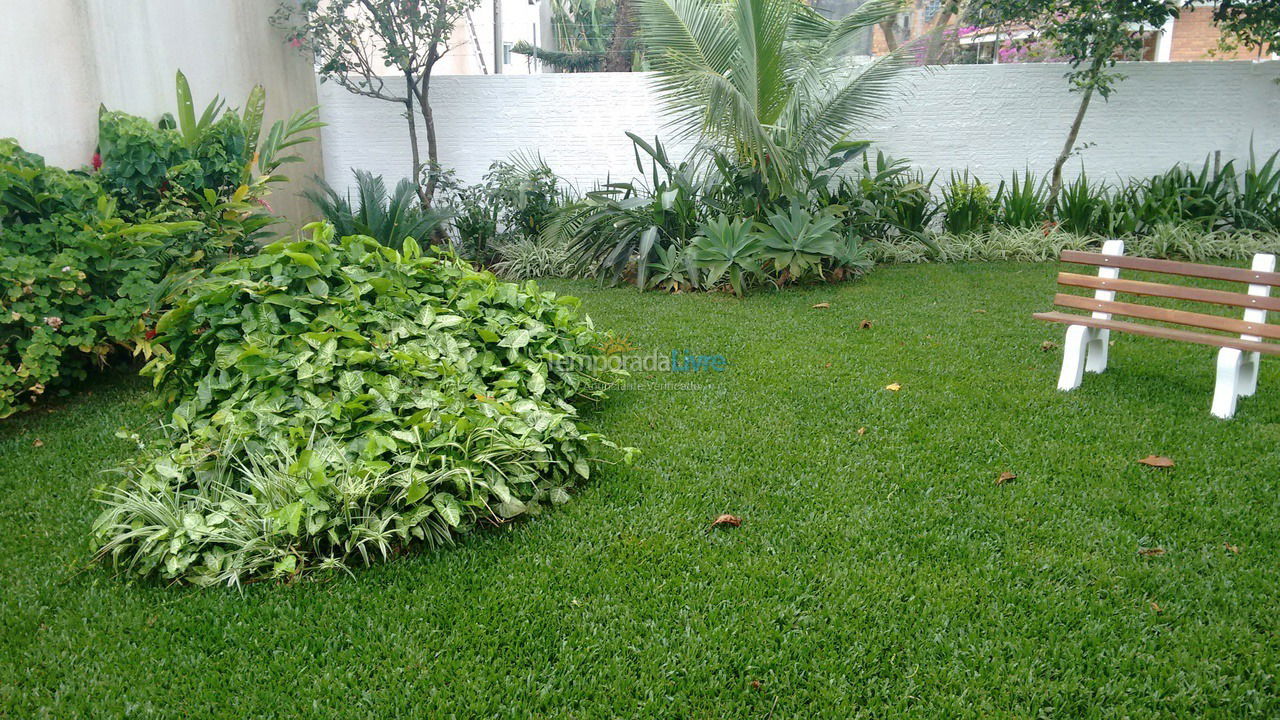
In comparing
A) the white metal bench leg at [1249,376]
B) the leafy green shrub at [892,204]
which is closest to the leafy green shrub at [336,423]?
the white metal bench leg at [1249,376]

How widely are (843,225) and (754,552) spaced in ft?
17.7

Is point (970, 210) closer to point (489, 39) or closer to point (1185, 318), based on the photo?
point (1185, 318)

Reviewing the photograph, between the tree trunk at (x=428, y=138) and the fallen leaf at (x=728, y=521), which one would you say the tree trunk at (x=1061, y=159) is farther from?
the fallen leaf at (x=728, y=521)

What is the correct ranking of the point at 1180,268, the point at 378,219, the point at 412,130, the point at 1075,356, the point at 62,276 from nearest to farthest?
the point at 62,276
the point at 1180,268
the point at 1075,356
the point at 378,219
the point at 412,130

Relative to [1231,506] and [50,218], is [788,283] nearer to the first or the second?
[1231,506]

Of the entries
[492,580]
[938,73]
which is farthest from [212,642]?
[938,73]

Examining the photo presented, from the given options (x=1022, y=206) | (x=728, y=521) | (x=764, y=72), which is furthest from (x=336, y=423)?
(x=1022, y=206)

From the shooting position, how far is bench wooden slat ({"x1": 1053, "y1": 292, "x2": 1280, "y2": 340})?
357 centimetres

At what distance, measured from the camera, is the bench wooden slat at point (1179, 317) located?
3574 mm

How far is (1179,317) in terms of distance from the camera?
3.79 meters

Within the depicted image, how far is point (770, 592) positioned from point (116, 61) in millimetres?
5472

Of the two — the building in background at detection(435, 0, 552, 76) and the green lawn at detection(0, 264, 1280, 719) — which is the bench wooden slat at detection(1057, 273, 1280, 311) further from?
the building in background at detection(435, 0, 552, 76)

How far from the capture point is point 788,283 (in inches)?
262

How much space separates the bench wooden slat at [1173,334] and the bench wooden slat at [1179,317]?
46 millimetres
